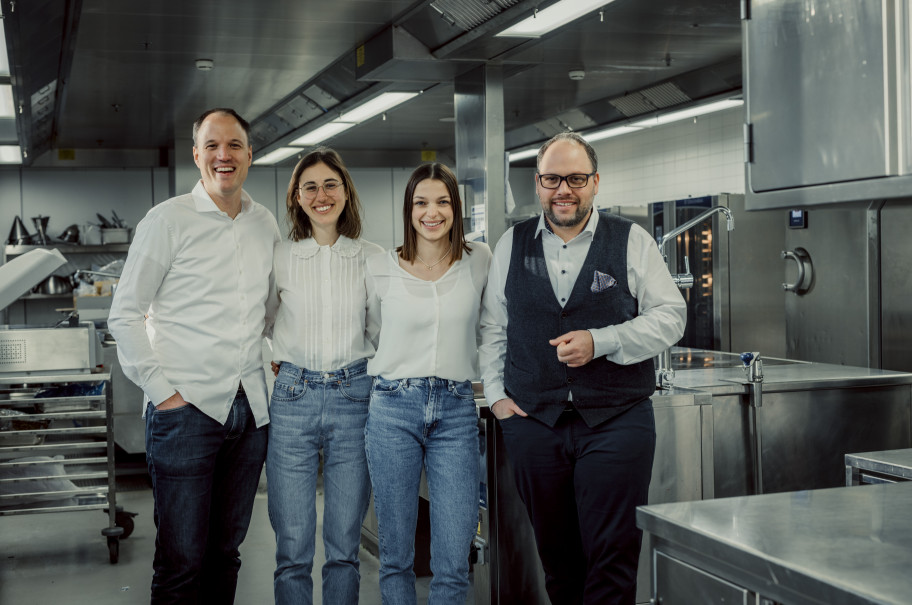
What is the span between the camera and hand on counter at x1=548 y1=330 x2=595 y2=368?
7.70ft

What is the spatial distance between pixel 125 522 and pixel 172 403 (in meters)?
2.48

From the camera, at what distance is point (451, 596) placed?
8.46 ft

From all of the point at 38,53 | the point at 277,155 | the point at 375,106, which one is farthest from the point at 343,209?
the point at 277,155

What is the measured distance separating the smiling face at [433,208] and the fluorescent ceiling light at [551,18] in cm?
183

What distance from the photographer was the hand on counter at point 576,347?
2347 millimetres

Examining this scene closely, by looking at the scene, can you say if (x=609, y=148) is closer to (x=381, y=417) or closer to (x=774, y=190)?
(x=381, y=417)

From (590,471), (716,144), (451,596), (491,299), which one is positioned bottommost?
(451,596)

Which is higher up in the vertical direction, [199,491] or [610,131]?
[610,131]

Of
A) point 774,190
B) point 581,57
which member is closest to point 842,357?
point 581,57

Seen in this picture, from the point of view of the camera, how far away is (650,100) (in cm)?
764

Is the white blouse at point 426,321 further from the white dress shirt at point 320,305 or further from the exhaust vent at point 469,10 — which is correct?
the exhaust vent at point 469,10

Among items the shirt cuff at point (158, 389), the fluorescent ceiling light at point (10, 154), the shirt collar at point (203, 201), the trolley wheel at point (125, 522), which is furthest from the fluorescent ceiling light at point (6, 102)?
the shirt cuff at point (158, 389)

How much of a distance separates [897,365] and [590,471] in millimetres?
3624

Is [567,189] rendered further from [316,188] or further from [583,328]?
[316,188]
